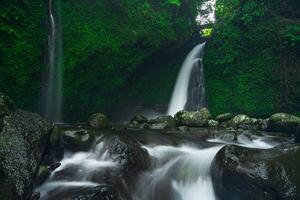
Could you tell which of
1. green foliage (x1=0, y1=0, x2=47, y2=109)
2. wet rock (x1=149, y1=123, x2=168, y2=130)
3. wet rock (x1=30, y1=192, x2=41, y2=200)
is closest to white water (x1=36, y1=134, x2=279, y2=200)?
wet rock (x1=30, y1=192, x2=41, y2=200)

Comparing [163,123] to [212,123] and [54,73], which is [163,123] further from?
[54,73]

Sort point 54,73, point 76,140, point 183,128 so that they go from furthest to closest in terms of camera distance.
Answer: point 54,73 → point 183,128 → point 76,140

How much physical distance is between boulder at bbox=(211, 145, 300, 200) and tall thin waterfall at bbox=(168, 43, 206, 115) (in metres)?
8.11

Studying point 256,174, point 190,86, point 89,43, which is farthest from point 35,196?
point 190,86

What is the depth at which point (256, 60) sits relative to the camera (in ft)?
43.9

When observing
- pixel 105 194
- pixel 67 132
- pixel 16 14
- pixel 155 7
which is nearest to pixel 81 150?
pixel 67 132

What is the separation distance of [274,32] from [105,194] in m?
11.1

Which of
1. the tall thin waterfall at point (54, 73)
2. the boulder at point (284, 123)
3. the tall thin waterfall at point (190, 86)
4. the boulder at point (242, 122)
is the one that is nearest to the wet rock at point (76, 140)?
the tall thin waterfall at point (54, 73)

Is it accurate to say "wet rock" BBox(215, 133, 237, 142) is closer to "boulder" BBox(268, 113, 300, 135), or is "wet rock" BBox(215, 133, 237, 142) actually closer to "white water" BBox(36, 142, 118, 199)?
"boulder" BBox(268, 113, 300, 135)

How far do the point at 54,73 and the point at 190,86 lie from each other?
6.40 meters

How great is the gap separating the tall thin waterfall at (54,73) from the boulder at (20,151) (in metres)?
4.24

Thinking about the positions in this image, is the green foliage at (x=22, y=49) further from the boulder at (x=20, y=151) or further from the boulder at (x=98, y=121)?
the boulder at (x=20, y=151)

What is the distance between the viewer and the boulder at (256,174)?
5.29 metres

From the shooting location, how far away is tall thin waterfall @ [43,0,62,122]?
10.7 metres
